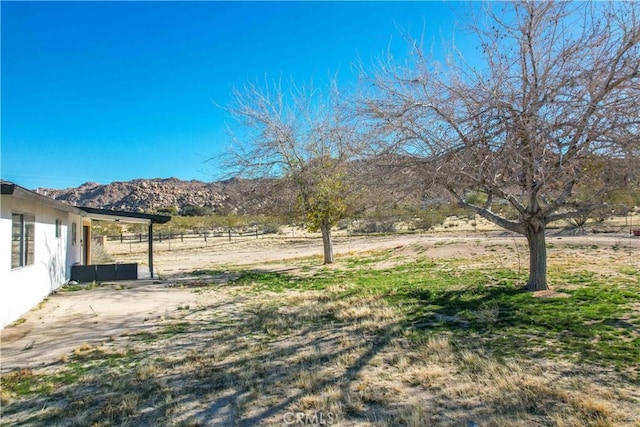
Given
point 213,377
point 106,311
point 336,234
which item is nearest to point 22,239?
point 106,311

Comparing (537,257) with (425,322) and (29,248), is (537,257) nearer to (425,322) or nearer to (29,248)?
(425,322)

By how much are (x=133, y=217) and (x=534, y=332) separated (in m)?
15.5

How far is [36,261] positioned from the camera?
11.2 meters

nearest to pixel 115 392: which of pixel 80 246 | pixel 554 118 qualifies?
pixel 554 118

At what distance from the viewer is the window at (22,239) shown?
30.8ft

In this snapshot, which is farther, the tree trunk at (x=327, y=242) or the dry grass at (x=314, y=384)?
the tree trunk at (x=327, y=242)

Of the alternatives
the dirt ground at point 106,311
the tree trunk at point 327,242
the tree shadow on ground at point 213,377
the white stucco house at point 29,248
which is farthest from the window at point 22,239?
the tree trunk at point 327,242

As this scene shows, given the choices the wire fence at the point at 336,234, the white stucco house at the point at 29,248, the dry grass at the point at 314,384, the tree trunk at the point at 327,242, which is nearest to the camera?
the dry grass at the point at 314,384

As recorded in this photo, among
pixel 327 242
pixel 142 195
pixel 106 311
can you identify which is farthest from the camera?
pixel 142 195

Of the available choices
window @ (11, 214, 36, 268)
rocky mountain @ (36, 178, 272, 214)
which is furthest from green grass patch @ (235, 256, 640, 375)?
rocky mountain @ (36, 178, 272, 214)

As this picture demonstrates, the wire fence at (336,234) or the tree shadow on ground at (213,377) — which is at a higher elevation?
the wire fence at (336,234)

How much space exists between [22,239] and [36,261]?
1.55 m

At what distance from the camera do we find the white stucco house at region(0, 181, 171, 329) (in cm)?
850

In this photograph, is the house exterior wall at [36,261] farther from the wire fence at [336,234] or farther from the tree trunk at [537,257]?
the wire fence at [336,234]
